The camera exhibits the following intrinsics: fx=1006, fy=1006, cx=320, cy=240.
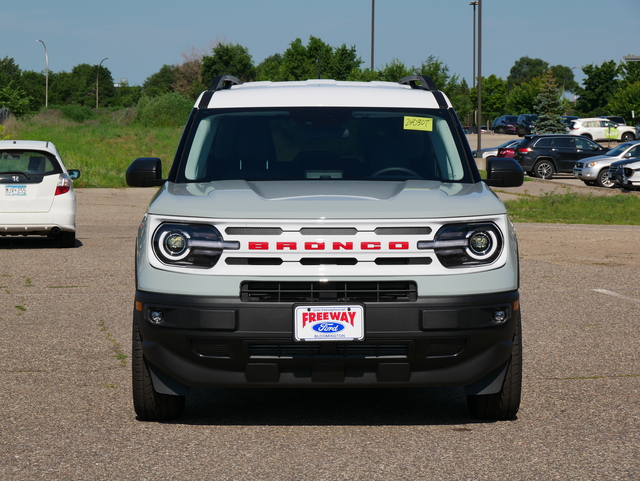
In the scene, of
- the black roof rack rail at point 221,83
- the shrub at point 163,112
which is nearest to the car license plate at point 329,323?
the black roof rack rail at point 221,83

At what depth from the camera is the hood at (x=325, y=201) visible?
4.90 m

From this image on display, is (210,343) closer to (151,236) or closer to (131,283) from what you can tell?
(151,236)

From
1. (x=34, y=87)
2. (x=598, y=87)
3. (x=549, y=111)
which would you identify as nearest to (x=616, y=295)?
(x=549, y=111)

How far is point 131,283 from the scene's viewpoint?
37.8 feet

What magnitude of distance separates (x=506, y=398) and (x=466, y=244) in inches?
36.4

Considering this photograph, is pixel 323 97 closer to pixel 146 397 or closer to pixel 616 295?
pixel 146 397

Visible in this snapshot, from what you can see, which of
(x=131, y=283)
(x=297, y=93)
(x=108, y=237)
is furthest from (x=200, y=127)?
(x=108, y=237)

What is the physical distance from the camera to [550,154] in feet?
128

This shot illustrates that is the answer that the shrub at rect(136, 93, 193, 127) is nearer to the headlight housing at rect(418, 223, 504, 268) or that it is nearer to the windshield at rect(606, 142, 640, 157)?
the windshield at rect(606, 142, 640, 157)

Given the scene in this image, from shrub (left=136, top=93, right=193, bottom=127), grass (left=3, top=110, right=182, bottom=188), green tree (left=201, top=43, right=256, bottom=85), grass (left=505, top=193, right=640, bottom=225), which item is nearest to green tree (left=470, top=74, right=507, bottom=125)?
green tree (left=201, top=43, right=256, bottom=85)

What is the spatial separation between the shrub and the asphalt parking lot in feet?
241

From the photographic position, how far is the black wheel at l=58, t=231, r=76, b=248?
1562cm

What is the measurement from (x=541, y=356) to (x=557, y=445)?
248 cm

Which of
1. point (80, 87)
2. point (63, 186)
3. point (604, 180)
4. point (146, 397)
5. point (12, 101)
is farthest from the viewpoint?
point (80, 87)
